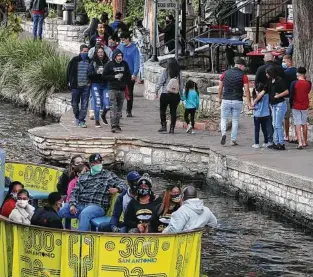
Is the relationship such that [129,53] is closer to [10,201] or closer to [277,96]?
[277,96]

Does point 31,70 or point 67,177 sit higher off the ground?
point 31,70

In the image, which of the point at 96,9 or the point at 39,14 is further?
the point at 96,9

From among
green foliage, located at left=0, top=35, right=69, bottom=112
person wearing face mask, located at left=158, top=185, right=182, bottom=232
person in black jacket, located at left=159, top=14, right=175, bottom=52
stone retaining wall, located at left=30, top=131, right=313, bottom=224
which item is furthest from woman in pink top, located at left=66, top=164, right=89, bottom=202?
person in black jacket, located at left=159, top=14, right=175, bottom=52

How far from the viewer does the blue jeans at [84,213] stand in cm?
1469

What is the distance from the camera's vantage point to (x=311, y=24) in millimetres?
23984

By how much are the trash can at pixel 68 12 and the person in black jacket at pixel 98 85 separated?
52.0 feet

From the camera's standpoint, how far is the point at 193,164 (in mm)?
21641

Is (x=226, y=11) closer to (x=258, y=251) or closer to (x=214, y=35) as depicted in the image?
(x=214, y=35)

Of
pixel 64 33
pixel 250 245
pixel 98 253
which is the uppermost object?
pixel 64 33

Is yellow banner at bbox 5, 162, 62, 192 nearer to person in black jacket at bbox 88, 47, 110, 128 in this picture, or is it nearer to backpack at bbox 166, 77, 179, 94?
backpack at bbox 166, 77, 179, 94

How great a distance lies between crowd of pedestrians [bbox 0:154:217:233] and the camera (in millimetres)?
13797

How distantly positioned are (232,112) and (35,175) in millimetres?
4905

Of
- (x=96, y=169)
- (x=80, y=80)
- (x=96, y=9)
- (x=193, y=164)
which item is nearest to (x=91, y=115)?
(x=80, y=80)

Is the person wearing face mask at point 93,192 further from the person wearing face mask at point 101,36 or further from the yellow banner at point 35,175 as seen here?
the person wearing face mask at point 101,36
